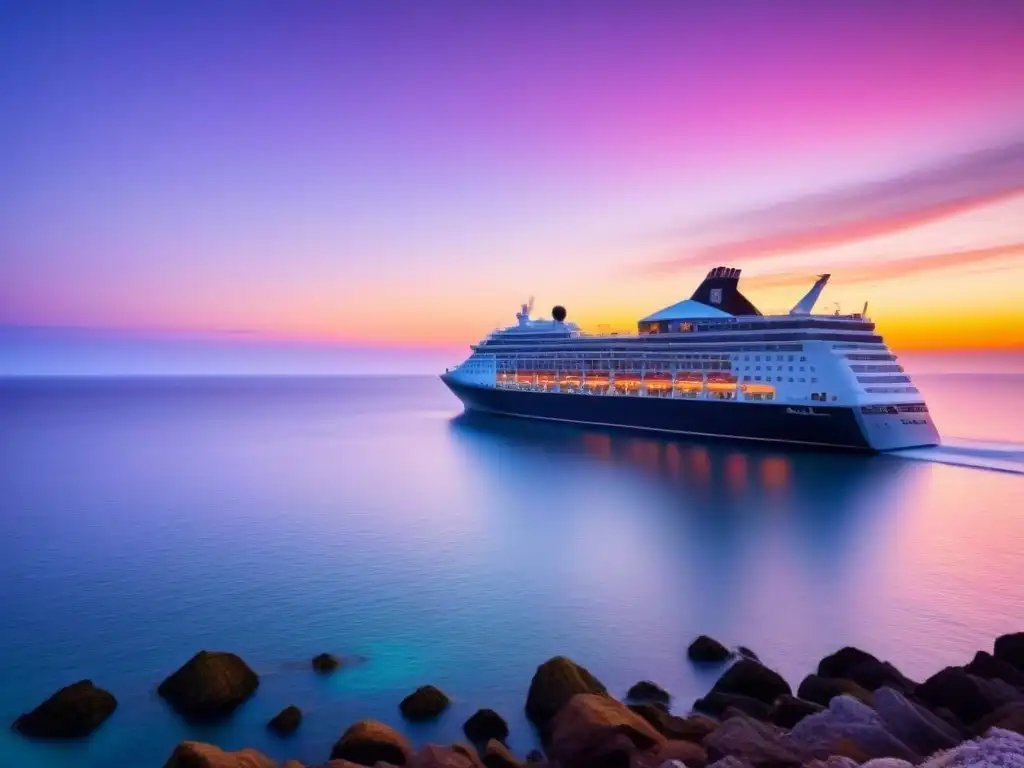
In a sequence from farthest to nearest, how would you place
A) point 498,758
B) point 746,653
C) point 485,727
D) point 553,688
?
point 746,653 < point 553,688 < point 485,727 < point 498,758

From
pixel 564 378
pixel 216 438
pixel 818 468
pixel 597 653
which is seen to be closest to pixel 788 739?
pixel 597 653

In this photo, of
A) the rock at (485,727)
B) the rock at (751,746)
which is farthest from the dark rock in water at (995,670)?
the rock at (485,727)

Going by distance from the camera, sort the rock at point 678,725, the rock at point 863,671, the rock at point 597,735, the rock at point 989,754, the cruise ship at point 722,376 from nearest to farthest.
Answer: the rock at point 989,754, the rock at point 597,735, the rock at point 678,725, the rock at point 863,671, the cruise ship at point 722,376

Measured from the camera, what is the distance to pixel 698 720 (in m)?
11.3

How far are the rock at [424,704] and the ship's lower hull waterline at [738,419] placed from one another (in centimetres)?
3989

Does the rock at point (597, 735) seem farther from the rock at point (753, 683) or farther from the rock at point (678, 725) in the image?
the rock at point (753, 683)

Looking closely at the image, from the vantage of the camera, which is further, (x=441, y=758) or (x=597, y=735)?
(x=597, y=735)

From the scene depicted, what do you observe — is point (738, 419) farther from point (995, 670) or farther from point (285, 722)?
point (285, 722)

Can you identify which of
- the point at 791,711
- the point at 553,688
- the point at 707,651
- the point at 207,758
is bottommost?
the point at 707,651

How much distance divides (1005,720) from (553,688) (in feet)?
22.9

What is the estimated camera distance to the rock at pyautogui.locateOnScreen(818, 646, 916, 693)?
1278 cm

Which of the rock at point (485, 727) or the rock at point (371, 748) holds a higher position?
the rock at point (371, 748)

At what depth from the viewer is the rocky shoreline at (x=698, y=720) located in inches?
368

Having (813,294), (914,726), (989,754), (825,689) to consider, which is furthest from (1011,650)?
(813,294)
